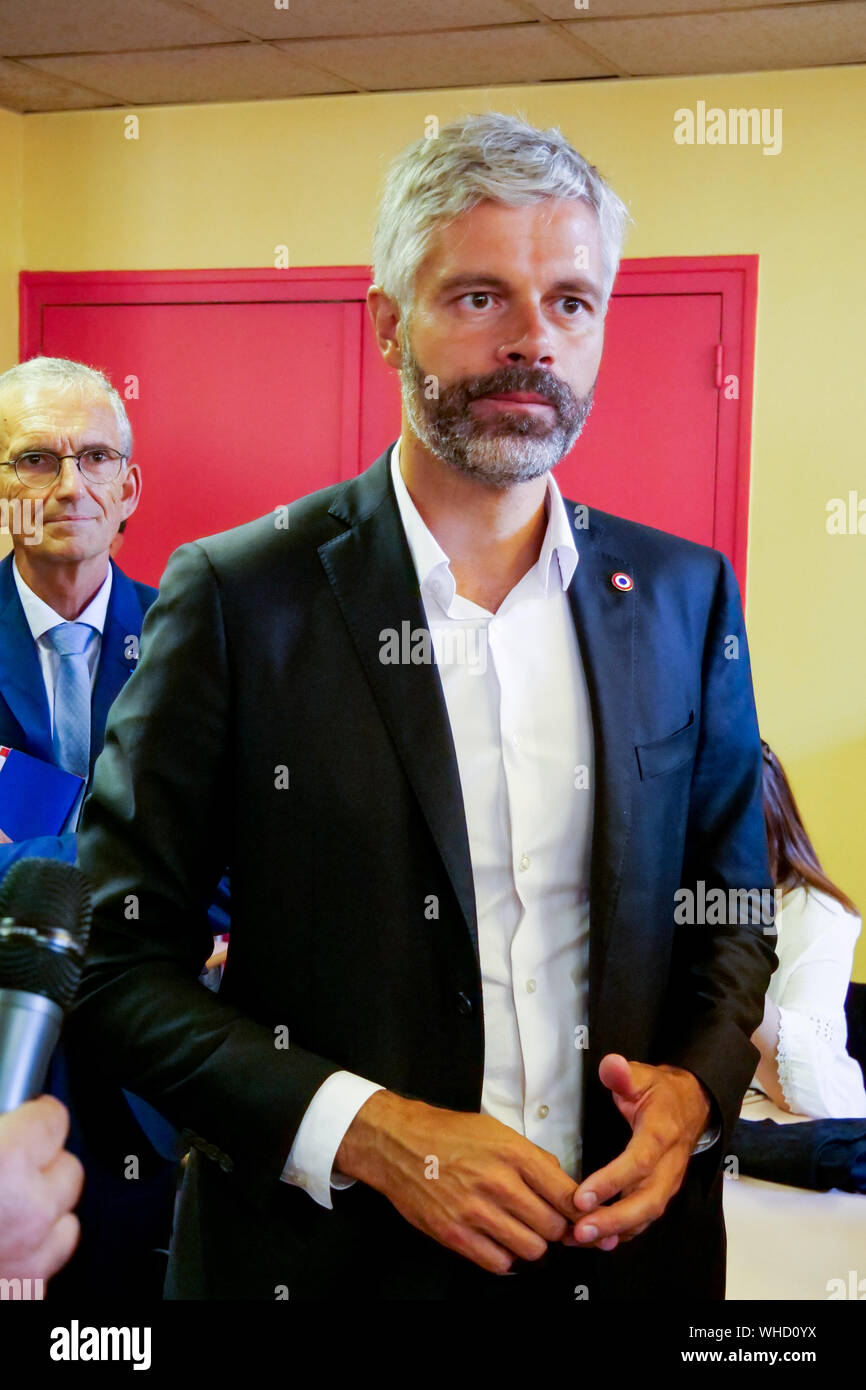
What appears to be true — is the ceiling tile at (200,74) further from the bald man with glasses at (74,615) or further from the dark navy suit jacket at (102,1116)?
the dark navy suit jacket at (102,1116)

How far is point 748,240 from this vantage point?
3.67 metres

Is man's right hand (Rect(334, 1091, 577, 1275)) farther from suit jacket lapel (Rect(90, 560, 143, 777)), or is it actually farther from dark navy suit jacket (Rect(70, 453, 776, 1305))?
suit jacket lapel (Rect(90, 560, 143, 777))

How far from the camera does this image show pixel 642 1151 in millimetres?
1135

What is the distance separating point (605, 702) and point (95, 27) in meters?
2.81

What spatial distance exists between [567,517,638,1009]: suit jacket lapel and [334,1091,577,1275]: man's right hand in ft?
0.62

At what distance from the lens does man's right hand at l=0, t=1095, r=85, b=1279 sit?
0.67 m

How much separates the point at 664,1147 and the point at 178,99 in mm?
3629

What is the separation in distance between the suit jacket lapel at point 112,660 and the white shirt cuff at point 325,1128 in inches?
29.2

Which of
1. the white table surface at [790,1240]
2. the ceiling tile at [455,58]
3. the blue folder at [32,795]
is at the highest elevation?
the ceiling tile at [455,58]

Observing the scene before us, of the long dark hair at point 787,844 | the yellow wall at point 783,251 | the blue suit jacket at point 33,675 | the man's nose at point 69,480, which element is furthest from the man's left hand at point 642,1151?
the yellow wall at point 783,251

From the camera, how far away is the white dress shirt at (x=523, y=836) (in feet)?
4.08

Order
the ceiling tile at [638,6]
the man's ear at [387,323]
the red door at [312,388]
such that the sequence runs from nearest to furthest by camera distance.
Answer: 1. the man's ear at [387,323]
2. the ceiling tile at [638,6]
3. the red door at [312,388]

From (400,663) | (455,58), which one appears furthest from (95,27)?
(400,663)
